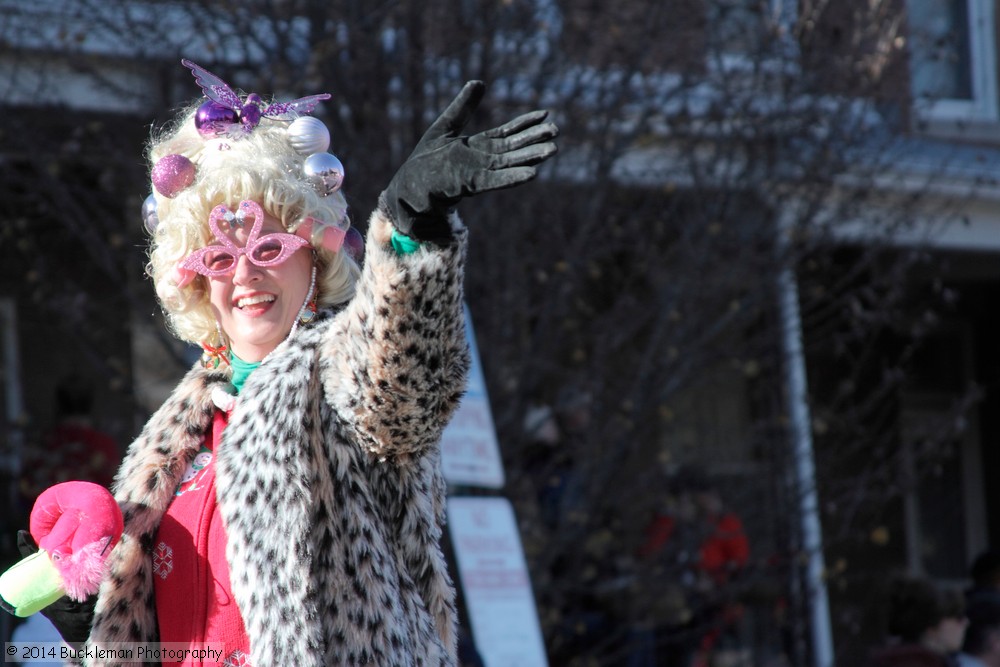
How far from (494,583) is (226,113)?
251 centimetres

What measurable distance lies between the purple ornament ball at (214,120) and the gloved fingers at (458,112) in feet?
1.95

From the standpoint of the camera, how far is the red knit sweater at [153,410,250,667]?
7.02ft

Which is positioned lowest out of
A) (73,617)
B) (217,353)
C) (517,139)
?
(73,617)

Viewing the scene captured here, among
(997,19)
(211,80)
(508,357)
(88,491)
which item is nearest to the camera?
(88,491)

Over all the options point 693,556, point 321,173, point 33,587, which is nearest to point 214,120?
point 321,173

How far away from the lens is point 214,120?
2.42 m

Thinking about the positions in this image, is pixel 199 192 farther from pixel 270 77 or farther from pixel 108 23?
pixel 108 23

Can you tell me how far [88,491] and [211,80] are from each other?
818 mm

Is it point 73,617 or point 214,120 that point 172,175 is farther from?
point 73,617

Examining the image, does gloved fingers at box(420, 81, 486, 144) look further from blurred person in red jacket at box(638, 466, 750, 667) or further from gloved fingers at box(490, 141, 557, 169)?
blurred person in red jacket at box(638, 466, 750, 667)

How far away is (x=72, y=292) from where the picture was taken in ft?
19.1

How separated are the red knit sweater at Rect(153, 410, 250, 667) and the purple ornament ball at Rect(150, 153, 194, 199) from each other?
531 millimetres

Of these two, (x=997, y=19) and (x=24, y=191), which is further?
(x=997, y=19)

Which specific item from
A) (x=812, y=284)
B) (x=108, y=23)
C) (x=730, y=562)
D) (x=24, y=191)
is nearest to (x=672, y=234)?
(x=812, y=284)
